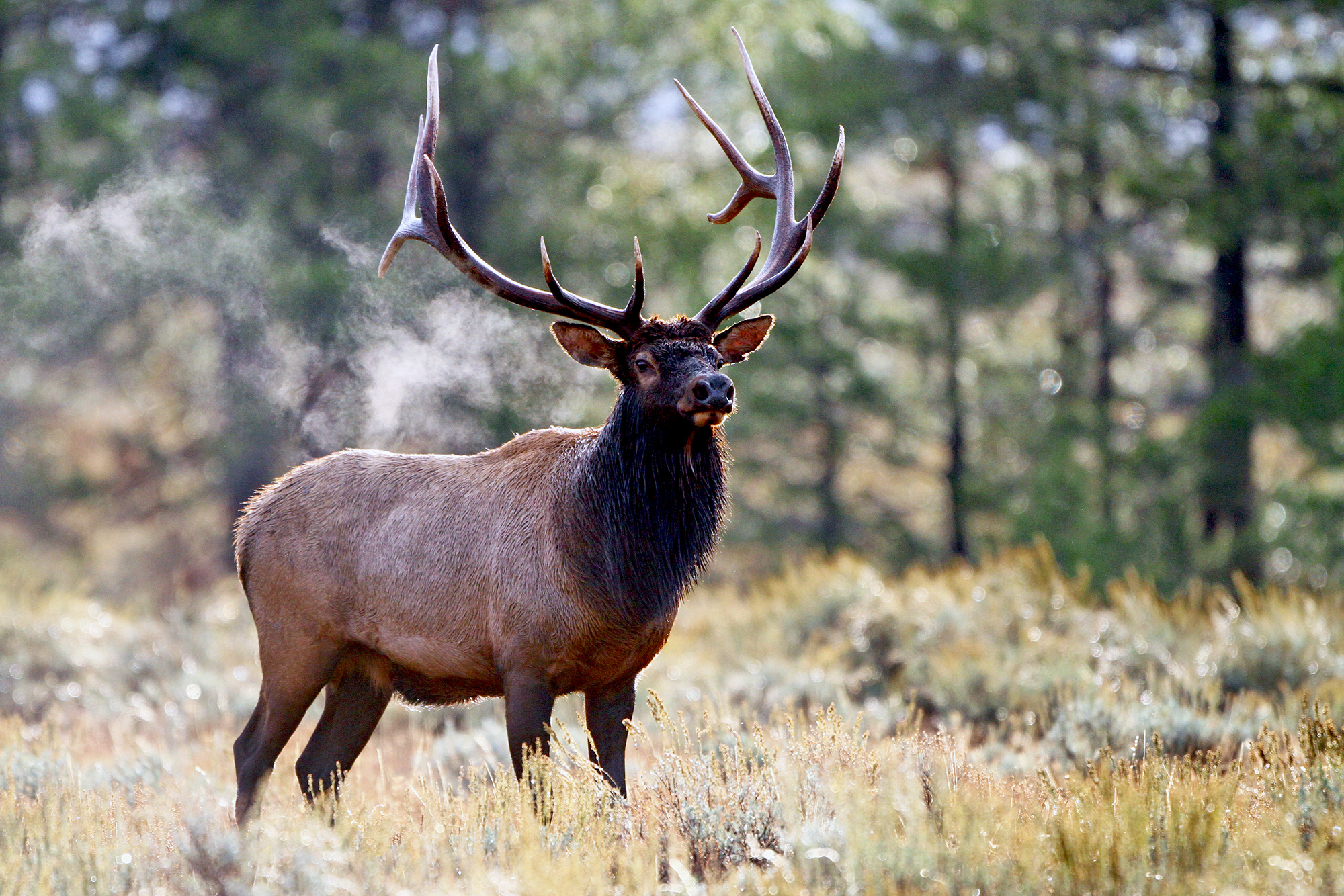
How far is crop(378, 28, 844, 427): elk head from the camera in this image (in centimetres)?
481

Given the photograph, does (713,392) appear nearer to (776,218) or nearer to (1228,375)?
(776,218)

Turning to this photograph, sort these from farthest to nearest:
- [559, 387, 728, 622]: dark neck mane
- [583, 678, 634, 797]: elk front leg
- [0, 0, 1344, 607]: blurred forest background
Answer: [0, 0, 1344, 607]: blurred forest background < [583, 678, 634, 797]: elk front leg < [559, 387, 728, 622]: dark neck mane

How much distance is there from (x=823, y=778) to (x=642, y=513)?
1.15 metres

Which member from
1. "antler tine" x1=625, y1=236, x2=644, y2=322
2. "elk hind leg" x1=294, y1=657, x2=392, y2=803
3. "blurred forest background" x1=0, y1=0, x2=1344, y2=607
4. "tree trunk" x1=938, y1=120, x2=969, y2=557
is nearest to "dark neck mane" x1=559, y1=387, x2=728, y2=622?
"antler tine" x1=625, y1=236, x2=644, y2=322

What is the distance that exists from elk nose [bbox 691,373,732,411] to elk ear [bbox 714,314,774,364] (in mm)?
637

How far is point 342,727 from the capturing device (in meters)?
5.46

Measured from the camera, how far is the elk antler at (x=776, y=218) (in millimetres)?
5164

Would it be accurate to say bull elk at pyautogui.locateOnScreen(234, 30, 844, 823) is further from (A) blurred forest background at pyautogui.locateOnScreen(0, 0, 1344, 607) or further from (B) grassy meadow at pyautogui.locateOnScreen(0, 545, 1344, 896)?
(A) blurred forest background at pyautogui.locateOnScreen(0, 0, 1344, 607)

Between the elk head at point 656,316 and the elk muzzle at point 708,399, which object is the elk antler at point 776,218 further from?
the elk muzzle at point 708,399

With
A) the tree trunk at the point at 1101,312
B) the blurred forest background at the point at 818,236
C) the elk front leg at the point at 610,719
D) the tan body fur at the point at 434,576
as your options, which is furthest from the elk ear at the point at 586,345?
the tree trunk at the point at 1101,312

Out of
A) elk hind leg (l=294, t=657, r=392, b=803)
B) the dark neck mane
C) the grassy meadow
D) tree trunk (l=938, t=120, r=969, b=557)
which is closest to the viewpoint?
the grassy meadow

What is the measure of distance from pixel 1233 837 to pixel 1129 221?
1255 cm

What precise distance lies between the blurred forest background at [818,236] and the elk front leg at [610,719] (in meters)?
6.64

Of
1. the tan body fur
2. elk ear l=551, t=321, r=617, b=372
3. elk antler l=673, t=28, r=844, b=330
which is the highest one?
elk antler l=673, t=28, r=844, b=330
